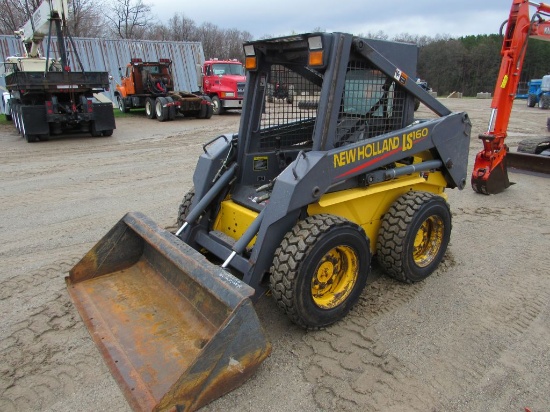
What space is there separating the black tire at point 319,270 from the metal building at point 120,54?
17.8 metres

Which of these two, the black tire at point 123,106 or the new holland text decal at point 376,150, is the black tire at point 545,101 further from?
the new holland text decal at point 376,150

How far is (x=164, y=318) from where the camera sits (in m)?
2.88

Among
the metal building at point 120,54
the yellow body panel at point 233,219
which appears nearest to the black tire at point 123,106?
the metal building at point 120,54

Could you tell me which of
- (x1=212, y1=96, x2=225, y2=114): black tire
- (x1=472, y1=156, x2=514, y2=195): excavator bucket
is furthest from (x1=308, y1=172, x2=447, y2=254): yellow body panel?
(x1=212, y1=96, x2=225, y2=114): black tire

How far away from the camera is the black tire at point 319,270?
2.68m

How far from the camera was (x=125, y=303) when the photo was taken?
3.06 metres

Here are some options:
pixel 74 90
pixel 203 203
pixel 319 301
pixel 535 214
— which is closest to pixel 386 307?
pixel 319 301

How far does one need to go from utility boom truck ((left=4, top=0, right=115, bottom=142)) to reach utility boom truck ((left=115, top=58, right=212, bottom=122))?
3578 mm

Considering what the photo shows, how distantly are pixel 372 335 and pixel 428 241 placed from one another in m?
1.23

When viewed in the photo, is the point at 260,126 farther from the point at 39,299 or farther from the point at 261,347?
the point at 39,299

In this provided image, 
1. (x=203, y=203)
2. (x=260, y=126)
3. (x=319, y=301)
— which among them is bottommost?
(x=319, y=301)

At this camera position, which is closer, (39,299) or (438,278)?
(39,299)

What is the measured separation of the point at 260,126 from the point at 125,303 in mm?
1771

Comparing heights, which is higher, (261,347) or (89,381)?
(261,347)
